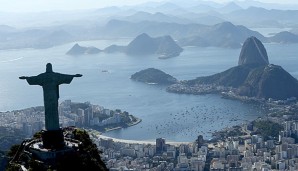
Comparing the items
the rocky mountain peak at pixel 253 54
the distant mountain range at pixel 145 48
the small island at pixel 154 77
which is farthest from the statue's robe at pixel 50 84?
the distant mountain range at pixel 145 48

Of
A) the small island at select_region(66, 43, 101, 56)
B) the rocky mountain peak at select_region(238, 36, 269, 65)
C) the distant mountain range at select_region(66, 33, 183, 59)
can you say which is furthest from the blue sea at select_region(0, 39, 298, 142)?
the rocky mountain peak at select_region(238, 36, 269, 65)

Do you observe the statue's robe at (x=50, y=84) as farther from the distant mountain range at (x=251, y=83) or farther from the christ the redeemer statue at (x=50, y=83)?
the distant mountain range at (x=251, y=83)

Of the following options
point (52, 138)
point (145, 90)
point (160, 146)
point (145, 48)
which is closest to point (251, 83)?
point (145, 90)

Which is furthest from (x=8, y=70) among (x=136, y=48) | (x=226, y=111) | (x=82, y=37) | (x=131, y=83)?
(x=82, y=37)

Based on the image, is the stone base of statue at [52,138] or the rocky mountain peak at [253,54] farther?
the rocky mountain peak at [253,54]

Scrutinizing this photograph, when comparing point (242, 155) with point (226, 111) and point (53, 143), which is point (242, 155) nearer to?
point (226, 111)
